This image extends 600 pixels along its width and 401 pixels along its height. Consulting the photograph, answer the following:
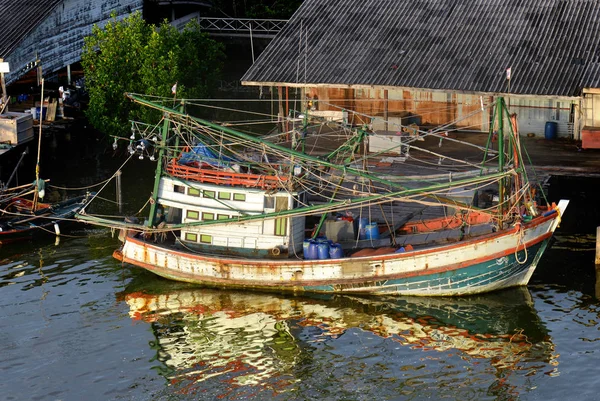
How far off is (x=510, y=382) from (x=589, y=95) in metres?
19.0

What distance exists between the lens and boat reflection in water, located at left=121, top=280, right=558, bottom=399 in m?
33.9

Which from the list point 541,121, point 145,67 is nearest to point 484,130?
point 541,121

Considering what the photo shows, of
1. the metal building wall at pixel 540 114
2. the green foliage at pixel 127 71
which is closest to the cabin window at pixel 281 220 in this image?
the metal building wall at pixel 540 114

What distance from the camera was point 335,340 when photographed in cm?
3647

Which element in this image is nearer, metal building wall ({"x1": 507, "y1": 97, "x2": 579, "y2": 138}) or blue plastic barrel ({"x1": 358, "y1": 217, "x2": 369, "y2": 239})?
blue plastic barrel ({"x1": 358, "y1": 217, "x2": 369, "y2": 239})

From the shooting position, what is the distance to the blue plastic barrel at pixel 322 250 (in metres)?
39.6

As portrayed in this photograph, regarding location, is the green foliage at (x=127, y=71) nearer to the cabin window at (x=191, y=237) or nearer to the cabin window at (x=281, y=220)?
the cabin window at (x=191, y=237)

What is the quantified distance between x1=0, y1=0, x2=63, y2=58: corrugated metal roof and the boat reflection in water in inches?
733

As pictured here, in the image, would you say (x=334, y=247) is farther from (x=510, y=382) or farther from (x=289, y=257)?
(x=510, y=382)

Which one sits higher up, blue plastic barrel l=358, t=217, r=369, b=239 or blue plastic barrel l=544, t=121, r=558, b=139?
blue plastic barrel l=544, t=121, r=558, b=139

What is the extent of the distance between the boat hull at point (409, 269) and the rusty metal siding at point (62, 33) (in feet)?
64.7

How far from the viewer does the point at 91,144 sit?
2400 inches

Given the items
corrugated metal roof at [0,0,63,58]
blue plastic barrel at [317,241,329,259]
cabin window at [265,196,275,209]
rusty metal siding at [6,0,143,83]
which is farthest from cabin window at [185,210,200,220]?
rusty metal siding at [6,0,143,83]

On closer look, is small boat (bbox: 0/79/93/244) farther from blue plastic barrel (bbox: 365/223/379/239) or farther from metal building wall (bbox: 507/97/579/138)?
metal building wall (bbox: 507/97/579/138)
